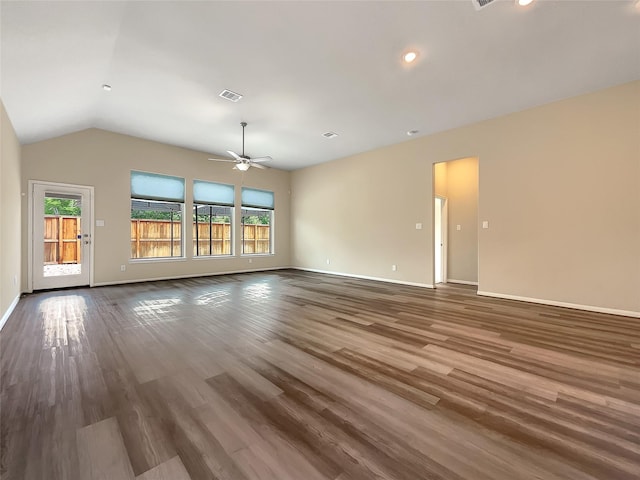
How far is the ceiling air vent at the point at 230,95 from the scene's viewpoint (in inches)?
160

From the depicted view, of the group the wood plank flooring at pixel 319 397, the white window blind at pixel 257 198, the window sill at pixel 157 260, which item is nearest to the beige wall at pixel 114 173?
the window sill at pixel 157 260

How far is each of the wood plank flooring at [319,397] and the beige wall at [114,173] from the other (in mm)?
2300

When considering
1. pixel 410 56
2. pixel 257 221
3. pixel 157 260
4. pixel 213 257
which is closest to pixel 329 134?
pixel 410 56

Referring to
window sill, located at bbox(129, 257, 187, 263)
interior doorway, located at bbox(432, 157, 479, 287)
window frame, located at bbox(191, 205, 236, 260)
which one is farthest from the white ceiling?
window sill, located at bbox(129, 257, 187, 263)

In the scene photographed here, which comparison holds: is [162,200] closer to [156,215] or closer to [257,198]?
[156,215]

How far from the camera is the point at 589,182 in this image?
4109 mm

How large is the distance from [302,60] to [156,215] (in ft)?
17.4

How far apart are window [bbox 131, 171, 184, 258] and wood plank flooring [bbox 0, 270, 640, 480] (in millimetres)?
2914

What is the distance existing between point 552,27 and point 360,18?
197cm

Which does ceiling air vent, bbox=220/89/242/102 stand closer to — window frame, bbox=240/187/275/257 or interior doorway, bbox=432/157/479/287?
window frame, bbox=240/187/275/257

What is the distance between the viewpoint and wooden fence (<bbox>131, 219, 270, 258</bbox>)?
6434mm

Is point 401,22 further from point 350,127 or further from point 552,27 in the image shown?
point 350,127

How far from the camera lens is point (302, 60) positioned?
10.9 feet

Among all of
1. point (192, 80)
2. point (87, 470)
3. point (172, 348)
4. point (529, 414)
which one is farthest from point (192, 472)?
point (192, 80)
